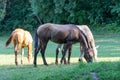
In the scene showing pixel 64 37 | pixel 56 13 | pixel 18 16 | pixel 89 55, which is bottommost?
pixel 18 16

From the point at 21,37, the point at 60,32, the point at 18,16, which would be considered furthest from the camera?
the point at 18,16

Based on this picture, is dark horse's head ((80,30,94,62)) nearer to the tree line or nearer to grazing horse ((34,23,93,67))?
grazing horse ((34,23,93,67))

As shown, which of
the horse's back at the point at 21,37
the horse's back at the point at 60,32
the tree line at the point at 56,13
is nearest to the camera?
the horse's back at the point at 60,32

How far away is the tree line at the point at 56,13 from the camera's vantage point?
33188 millimetres

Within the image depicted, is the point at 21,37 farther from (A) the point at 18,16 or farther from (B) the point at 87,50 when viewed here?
(A) the point at 18,16

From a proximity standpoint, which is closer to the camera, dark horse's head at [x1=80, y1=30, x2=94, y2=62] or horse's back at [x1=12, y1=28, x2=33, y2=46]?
dark horse's head at [x1=80, y1=30, x2=94, y2=62]

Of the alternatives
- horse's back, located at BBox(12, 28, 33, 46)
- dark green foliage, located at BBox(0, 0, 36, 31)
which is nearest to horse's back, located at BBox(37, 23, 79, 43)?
horse's back, located at BBox(12, 28, 33, 46)

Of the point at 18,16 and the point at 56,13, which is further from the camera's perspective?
the point at 18,16

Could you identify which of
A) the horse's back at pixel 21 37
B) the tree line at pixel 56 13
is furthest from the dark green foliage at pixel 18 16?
the horse's back at pixel 21 37

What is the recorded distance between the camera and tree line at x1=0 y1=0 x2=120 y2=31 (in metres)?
33.2

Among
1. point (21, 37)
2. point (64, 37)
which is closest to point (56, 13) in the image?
point (21, 37)

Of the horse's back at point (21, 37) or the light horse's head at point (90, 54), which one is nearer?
the light horse's head at point (90, 54)

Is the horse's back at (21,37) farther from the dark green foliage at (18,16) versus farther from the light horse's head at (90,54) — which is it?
the dark green foliage at (18,16)

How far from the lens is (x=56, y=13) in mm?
42250
